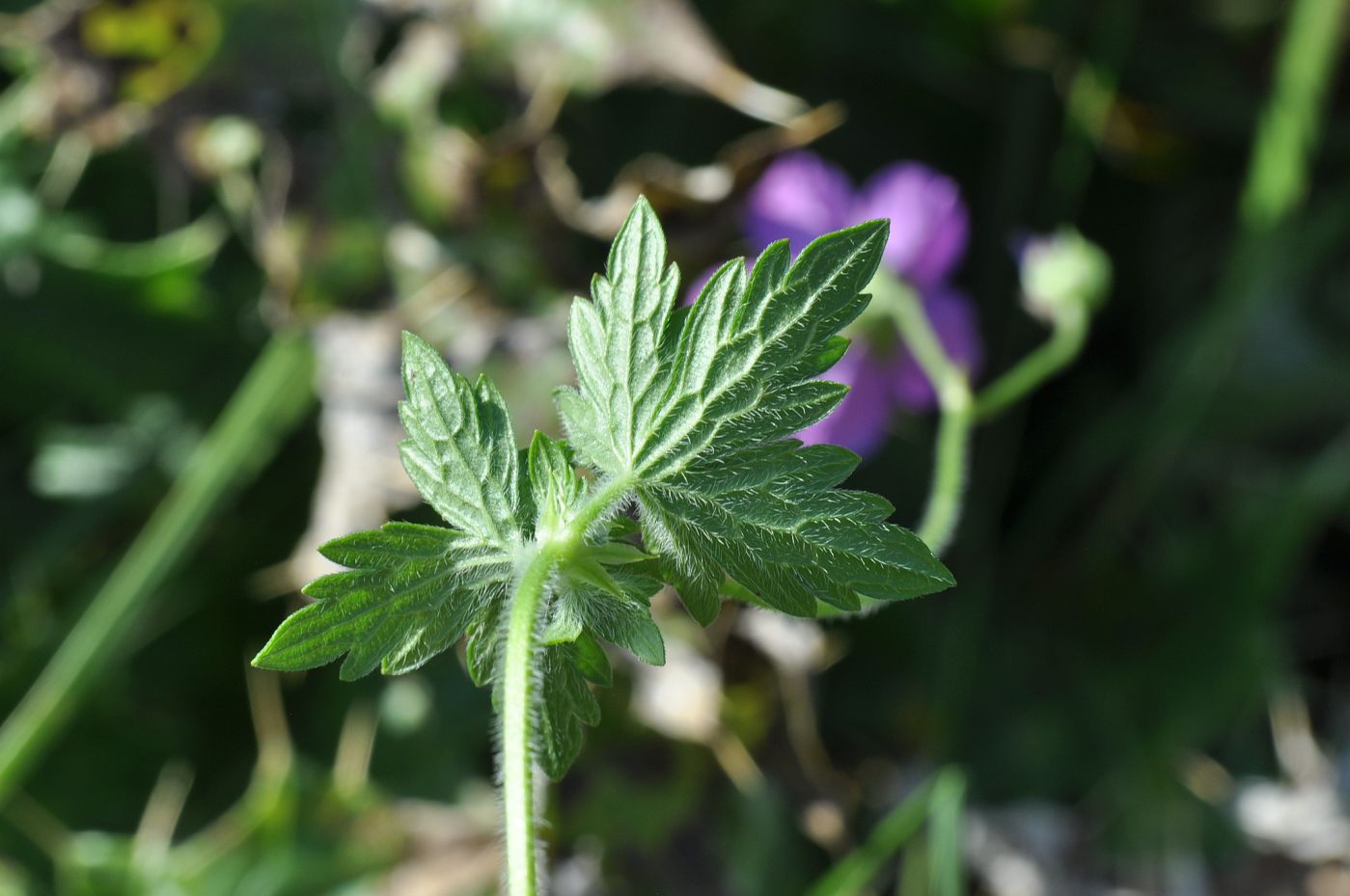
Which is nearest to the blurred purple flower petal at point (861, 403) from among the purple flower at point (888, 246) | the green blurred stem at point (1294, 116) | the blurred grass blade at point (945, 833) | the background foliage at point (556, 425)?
the purple flower at point (888, 246)

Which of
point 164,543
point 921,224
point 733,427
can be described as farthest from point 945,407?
point 164,543

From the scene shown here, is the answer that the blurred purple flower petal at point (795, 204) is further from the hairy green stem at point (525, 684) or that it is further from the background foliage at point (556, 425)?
the hairy green stem at point (525, 684)

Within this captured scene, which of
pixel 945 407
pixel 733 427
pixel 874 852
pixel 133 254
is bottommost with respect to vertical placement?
pixel 874 852

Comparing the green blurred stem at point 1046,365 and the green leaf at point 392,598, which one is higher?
the green leaf at point 392,598

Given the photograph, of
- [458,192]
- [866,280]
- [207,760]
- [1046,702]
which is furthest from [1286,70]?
[207,760]

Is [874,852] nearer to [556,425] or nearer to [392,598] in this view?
[556,425]
